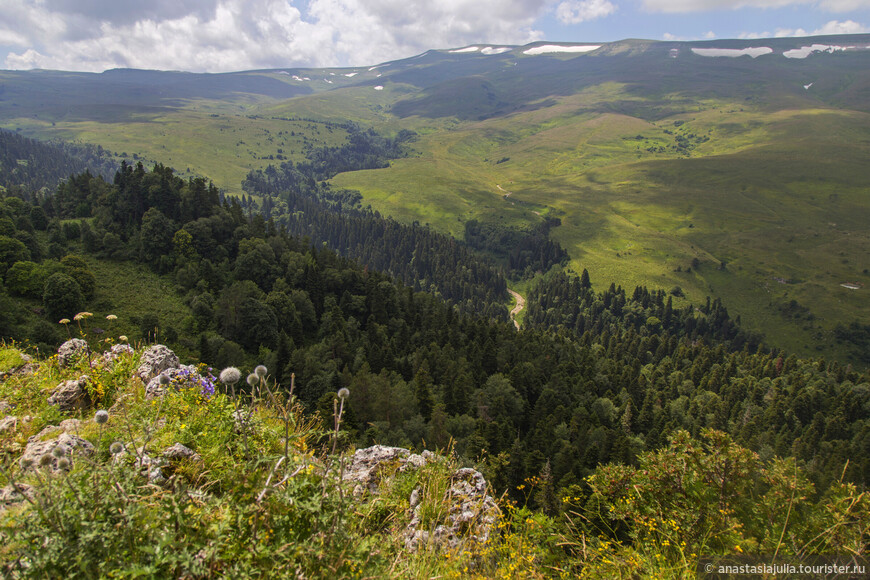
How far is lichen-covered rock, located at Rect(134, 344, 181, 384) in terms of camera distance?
16359 millimetres

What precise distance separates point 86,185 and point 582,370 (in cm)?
14643

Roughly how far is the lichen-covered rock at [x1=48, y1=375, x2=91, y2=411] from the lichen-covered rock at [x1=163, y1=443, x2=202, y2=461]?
7.04m

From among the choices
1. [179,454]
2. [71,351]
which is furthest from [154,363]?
[179,454]

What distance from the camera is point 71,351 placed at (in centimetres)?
1817

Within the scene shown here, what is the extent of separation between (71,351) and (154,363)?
12.5 ft

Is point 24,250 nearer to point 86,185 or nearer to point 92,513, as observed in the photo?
point 86,185

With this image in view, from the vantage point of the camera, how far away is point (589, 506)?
19.5 m

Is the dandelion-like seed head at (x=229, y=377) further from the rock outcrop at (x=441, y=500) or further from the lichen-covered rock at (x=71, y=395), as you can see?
the lichen-covered rock at (x=71, y=395)

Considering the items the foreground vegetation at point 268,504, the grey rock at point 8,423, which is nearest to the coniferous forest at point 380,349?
the foreground vegetation at point 268,504

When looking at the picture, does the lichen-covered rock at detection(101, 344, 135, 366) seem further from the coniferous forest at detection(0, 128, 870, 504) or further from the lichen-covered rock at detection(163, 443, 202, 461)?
the coniferous forest at detection(0, 128, 870, 504)

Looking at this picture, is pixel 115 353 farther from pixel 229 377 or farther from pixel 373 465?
pixel 229 377

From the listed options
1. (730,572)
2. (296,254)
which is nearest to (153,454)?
(730,572)

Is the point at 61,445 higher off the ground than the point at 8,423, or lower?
higher

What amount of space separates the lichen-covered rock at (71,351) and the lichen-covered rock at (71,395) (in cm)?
324
